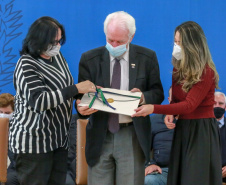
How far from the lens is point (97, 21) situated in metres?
4.02

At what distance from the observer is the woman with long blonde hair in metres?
2.41

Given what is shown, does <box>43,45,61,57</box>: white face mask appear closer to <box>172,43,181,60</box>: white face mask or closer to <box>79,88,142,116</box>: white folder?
<box>79,88,142,116</box>: white folder

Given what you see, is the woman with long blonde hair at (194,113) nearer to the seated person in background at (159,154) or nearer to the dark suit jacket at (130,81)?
the dark suit jacket at (130,81)

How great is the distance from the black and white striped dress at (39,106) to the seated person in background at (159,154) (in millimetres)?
1361

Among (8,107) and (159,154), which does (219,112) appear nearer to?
(159,154)

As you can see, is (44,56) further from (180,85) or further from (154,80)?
(180,85)

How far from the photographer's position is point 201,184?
95.1 inches

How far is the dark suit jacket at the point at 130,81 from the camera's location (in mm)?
2416

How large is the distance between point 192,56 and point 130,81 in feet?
1.42

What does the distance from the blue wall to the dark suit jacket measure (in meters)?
1.57

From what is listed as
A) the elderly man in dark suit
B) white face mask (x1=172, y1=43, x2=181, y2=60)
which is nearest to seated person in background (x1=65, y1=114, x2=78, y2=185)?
the elderly man in dark suit

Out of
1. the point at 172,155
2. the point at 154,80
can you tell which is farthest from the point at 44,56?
the point at 172,155

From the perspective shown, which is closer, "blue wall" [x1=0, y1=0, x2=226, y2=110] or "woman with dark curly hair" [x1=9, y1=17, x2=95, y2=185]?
"woman with dark curly hair" [x1=9, y1=17, x2=95, y2=185]

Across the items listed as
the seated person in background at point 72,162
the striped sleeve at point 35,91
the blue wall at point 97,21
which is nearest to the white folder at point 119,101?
the striped sleeve at point 35,91
